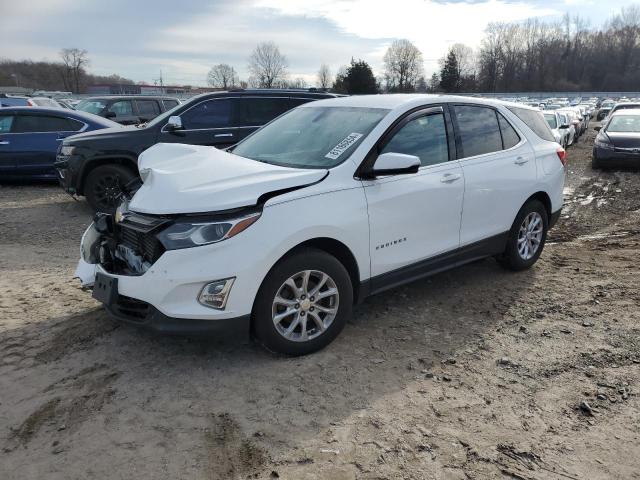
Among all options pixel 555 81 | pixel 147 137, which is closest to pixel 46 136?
pixel 147 137

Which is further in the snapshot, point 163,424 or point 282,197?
point 282,197

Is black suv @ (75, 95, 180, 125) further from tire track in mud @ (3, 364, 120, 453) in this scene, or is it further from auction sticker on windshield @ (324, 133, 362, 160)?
tire track in mud @ (3, 364, 120, 453)

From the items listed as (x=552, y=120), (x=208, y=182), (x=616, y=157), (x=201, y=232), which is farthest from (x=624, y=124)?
(x=201, y=232)

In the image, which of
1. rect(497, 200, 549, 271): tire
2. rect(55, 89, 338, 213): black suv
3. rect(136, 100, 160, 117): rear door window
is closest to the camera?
rect(497, 200, 549, 271): tire

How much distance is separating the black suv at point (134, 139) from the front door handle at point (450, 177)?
4.55 metres

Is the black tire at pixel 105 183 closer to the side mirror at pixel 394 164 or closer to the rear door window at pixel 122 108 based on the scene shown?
the side mirror at pixel 394 164

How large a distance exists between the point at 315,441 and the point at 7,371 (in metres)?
2.21

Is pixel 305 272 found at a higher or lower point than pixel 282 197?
lower

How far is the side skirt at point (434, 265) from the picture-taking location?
3.99m

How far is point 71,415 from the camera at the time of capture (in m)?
3.02

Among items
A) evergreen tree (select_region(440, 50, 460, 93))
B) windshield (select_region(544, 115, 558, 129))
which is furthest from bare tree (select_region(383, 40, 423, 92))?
windshield (select_region(544, 115, 558, 129))

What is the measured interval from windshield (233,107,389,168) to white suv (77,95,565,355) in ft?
0.05

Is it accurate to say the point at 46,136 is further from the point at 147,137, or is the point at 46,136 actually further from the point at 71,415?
the point at 71,415

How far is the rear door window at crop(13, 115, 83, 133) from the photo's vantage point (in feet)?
33.3
